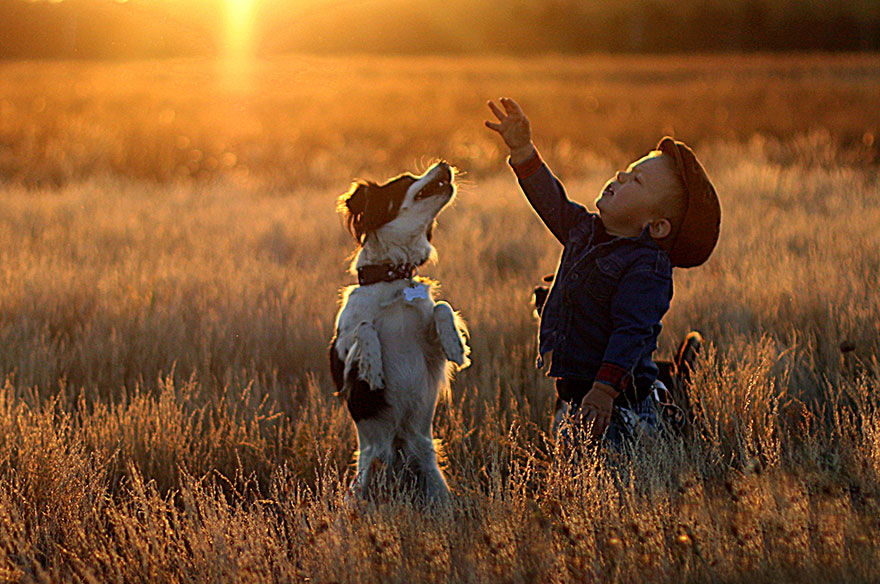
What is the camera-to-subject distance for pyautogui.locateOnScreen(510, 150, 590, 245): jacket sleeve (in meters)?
3.98

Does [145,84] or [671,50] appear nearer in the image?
[145,84]

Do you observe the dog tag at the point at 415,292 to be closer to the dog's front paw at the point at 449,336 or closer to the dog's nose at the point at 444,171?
the dog's front paw at the point at 449,336

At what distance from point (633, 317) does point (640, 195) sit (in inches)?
21.4

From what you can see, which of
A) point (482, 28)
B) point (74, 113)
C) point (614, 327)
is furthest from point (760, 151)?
point (482, 28)

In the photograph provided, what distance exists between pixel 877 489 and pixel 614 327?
45.0 inches

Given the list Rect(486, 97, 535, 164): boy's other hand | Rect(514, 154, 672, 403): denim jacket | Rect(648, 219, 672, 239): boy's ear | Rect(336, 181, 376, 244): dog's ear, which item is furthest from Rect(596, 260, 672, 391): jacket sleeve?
Rect(336, 181, 376, 244): dog's ear

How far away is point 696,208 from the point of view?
3627mm

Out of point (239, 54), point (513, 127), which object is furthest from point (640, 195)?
point (239, 54)

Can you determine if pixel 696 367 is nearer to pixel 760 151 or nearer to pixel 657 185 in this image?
pixel 657 185

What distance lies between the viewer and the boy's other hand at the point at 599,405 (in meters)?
3.31

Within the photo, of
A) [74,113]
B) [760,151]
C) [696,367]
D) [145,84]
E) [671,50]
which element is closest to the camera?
[696,367]

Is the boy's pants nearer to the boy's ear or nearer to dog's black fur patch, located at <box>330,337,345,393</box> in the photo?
the boy's ear

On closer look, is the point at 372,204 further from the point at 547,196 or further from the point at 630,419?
the point at 630,419

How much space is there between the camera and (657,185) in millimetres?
3660
